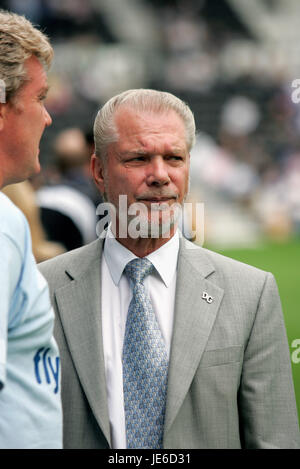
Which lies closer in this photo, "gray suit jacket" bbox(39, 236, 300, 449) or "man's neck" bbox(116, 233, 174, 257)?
"gray suit jacket" bbox(39, 236, 300, 449)

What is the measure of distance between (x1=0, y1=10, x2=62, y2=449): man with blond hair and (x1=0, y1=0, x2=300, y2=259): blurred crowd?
16437mm

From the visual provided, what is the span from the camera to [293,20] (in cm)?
2562

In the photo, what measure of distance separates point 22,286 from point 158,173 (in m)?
0.75

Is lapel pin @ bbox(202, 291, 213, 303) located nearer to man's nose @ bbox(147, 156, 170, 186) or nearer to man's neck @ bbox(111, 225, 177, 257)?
man's neck @ bbox(111, 225, 177, 257)

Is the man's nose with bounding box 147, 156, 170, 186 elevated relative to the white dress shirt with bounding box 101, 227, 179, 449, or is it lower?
elevated

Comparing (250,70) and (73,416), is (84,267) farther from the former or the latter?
(250,70)

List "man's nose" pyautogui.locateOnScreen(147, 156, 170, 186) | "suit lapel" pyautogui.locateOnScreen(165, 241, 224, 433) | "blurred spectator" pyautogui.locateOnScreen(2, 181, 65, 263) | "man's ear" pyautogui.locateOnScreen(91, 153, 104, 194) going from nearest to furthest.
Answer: "suit lapel" pyautogui.locateOnScreen(165, 241, 224, 433), "man's nose" pyautogui.locateOnScreen(147, 156, 170, 186), "man's ear" pyautogui.locateOnScreen(91, 153, 104, 194), "blurred spectator" pyautogui.locateOnScreen(2, 181, 65, 263)

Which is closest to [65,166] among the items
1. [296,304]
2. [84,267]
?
[84,267]

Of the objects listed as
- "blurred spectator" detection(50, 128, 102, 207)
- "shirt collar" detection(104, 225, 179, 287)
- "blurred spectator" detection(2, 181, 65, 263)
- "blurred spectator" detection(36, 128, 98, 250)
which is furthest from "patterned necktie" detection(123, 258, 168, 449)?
"blurred spectator" detection(50, 128, 102, 207)

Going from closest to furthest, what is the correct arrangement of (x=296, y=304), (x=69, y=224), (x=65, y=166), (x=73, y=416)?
(x=73, y=416) < (x=69, y=224) < (x=65, y=166) < (x=296, y=304)

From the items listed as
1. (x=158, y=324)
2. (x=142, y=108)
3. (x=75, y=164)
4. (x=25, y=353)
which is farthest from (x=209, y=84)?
(x=25, y=353)

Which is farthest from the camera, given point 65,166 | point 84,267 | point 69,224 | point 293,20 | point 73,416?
point 293,20

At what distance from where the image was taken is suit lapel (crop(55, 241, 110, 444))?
7.45 ft

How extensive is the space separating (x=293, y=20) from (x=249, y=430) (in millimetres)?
24958
